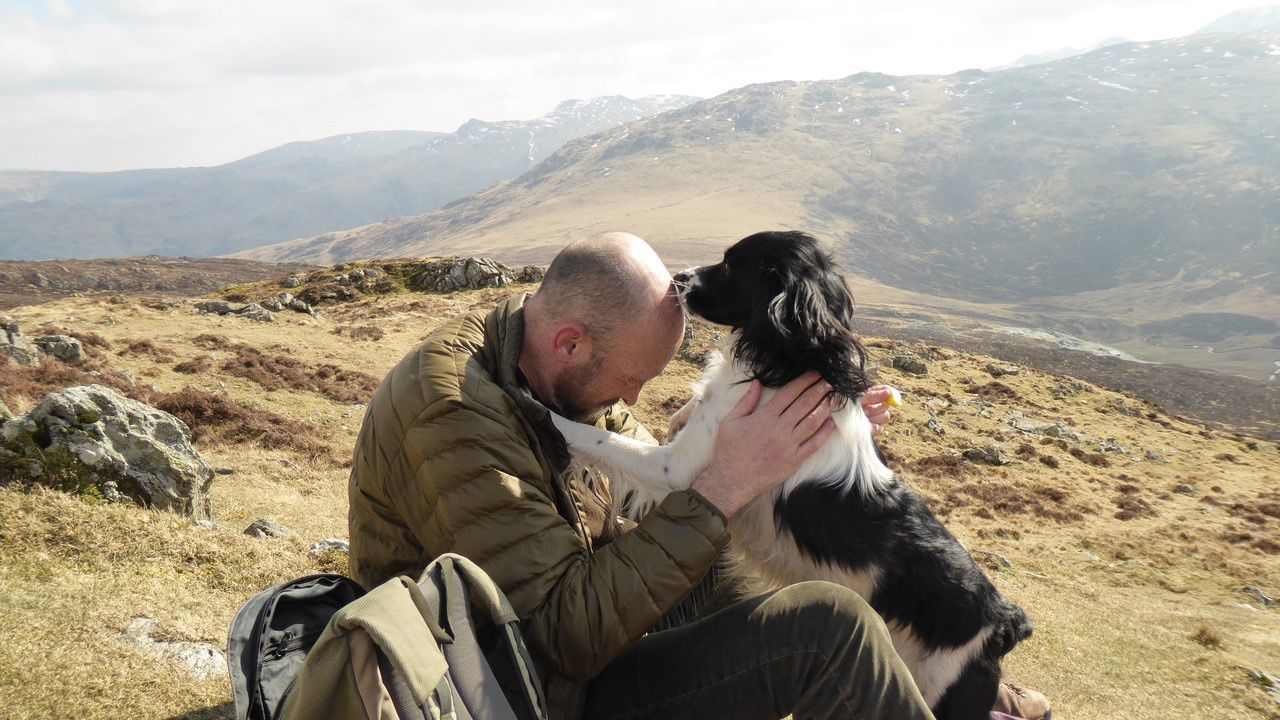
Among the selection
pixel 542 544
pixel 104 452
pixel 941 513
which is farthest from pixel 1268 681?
pixel 104 452

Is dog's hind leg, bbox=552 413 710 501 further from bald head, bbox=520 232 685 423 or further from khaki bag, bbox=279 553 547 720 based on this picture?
khaki bag, bbox=279 553 547 720

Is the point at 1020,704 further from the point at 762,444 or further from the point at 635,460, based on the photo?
the point at 635,460

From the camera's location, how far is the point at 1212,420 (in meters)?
58.8

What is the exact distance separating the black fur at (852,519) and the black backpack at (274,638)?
2.23m

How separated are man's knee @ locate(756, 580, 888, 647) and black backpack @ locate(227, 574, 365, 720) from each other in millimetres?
1556

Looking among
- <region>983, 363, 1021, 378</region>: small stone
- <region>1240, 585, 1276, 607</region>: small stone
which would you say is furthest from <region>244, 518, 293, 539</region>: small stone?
<region>983, 363, 1021, 378</region>: small stone

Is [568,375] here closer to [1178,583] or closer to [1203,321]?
[1178,583]

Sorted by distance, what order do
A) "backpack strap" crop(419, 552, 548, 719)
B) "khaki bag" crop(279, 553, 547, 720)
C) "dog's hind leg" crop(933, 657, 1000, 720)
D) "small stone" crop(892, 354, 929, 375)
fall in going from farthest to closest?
"small stone" crop(892, 354, 929, 375), "dog's hind leg" crop(933, 657, 1000, 720), "backpack strap" crop(419, 552, 548, 719), "khaki bag" crop(279, 553, 547, 720)

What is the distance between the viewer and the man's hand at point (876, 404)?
154 inches

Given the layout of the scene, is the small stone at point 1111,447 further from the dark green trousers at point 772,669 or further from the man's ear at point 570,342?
the man's ear at point 570,342

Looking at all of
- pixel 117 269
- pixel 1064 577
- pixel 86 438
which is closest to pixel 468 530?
pixel 86 438

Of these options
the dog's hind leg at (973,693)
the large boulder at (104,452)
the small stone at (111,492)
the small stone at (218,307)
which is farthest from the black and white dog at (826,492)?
the small stone at (218,307)

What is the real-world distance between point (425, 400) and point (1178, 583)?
14908 millimetres

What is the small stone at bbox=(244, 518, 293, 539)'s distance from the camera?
20.4ft
